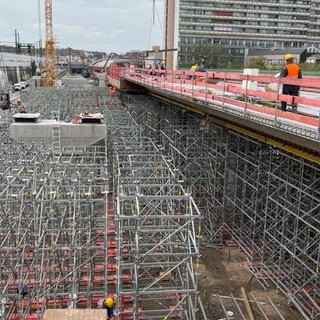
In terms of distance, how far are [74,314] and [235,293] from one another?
19.7 feet

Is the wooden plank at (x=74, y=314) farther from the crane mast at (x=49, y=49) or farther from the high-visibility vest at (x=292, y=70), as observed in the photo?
the crane mast at (x=49, y=49)

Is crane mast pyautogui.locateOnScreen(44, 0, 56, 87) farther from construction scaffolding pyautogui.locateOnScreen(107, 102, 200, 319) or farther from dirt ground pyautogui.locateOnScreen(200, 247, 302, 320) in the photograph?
dirt ground pyautogui.locateOnScreen(200, 247, 302, 320)

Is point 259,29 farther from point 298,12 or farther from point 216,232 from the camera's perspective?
point 216,232

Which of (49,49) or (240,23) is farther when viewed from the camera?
(240,23)

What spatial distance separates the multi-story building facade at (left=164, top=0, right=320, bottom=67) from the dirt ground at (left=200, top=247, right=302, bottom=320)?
94.3m

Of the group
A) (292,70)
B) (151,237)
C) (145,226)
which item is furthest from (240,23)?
(145,226)

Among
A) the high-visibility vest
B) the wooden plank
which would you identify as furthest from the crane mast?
the wooden plank

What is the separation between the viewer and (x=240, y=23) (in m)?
113

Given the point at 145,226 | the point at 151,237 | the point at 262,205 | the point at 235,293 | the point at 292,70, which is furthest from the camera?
the point at 262,205

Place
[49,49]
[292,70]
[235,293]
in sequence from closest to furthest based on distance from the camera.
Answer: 1. [292,70]
2. [235,293]
3. [49,49]

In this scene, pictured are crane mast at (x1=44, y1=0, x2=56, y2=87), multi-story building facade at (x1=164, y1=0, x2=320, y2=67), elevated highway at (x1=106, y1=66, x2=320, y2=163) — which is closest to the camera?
elevated highway at (x1=106, y1=66, x2=320, y2=163)

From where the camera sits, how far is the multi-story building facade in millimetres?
108250

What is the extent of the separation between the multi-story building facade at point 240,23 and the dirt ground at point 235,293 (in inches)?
3714

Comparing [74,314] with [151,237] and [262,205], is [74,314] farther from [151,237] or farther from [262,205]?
[262,205]
